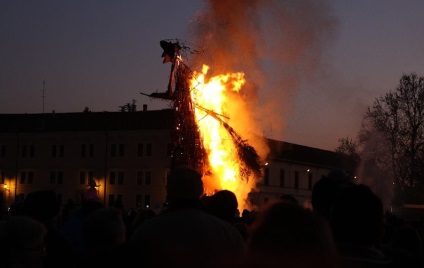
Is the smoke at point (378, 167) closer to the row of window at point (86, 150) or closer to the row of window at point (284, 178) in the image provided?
the row of window at point (284, 178)

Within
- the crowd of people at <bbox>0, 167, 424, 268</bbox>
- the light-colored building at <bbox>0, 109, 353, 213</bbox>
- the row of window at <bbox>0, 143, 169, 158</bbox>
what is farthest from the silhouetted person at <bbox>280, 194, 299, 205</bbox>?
the row of window at <bbox>0, 143, 169, 158</bbox>

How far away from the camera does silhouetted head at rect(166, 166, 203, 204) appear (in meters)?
5.45

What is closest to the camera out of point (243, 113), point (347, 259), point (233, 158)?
point (347, 259)

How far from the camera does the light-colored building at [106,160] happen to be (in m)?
71.9

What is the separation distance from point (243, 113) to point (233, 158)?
3.17 m

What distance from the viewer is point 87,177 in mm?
73750

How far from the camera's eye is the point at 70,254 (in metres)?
6.96

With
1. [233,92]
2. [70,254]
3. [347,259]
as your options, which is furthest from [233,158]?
[347,259]

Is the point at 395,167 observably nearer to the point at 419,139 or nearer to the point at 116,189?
the point at 419,139

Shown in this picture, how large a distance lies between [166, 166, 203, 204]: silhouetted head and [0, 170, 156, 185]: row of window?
66542 mm

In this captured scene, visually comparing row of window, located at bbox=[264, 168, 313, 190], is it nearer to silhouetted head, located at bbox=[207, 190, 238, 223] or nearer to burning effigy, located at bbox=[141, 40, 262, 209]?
burning effigy, located at bbox=[141, 40, 262, 209]

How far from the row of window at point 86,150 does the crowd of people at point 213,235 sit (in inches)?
2478

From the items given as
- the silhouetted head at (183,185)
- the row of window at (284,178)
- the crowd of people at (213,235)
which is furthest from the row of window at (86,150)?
the silhouetted head at (183,185)

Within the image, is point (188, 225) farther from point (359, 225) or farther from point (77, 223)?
point (77, 223)
